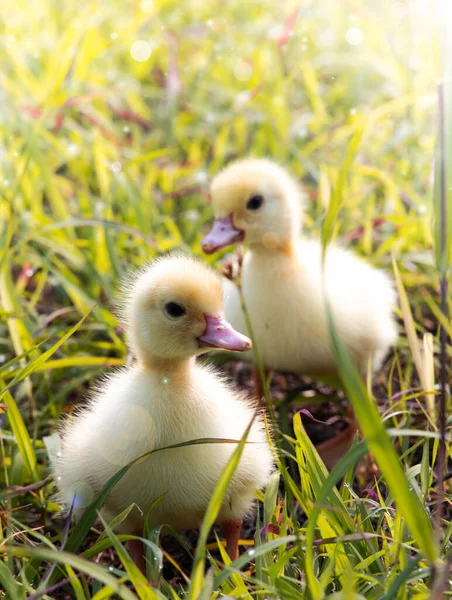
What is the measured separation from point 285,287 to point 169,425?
907 mm

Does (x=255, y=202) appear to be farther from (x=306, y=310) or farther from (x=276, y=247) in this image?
(x=306, y=310)

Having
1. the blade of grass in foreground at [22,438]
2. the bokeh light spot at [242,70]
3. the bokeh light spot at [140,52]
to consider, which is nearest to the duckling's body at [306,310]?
the blade of grass in foreground at [22,438]

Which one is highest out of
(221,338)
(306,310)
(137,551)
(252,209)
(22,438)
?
(252,209)

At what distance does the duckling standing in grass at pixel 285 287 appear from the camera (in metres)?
2.59

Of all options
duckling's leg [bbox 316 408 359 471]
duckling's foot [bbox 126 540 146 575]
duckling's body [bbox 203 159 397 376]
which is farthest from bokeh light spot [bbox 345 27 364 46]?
duckling's foot [bbox 126 540 146 575]

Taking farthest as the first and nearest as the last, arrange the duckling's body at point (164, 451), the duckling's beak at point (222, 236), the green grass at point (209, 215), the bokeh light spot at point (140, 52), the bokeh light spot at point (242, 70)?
the bokeh light spot at point (140, 52), the bokeh light spot at point (242, 70), the duckling's beak at point (222, 236), the duckling's body at point (164, 451), the green grass at point (209, 215)

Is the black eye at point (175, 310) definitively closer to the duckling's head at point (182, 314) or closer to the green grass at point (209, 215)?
the duckling's head at point (182, 314)

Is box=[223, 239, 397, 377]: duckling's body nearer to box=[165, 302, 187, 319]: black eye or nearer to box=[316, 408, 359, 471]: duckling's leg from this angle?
box=[316, 408, 359, 471]: duckling's leg

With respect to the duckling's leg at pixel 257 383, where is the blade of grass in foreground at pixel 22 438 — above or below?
below

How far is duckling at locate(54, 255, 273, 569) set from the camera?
1.83 m

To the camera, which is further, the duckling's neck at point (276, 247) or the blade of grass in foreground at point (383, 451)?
the duckling's neck at point (276, 247)

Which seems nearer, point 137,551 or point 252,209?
point 137,551

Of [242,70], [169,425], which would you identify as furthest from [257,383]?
[242,70]

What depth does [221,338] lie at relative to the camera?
1889mm
